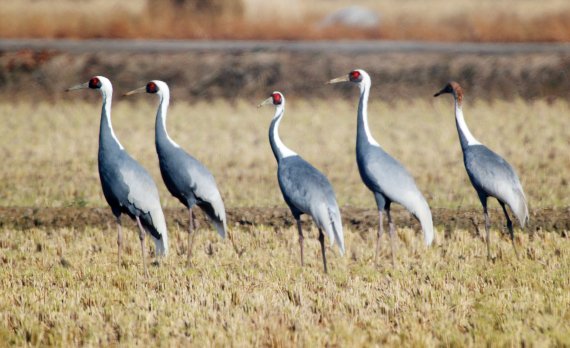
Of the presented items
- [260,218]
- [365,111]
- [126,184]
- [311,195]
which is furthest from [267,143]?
[311,195]

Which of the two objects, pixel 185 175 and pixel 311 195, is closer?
pixel 311 195

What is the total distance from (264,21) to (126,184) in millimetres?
22277

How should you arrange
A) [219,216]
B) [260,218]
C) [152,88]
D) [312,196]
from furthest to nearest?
[260,218], [152,88], [219,216], [312,196]

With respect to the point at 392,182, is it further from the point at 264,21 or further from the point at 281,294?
the point at 264,21

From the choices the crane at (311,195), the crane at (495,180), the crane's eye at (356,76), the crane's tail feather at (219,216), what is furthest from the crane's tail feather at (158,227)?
the crane at (495,180)

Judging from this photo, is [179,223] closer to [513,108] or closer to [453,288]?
[453,288]

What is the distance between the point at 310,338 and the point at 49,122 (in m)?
14.4

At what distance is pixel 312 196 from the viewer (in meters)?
9.55

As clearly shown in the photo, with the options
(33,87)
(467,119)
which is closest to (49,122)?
(33,87)

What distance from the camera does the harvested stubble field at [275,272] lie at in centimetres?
779

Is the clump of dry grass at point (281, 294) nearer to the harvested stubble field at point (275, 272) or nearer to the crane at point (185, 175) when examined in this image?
the harvested stubble field at point (275, 272)

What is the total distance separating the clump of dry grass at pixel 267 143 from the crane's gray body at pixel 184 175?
2684 millimetres

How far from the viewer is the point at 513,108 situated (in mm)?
21312

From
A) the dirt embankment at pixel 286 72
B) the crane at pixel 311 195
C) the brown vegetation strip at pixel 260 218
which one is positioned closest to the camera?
the crane at pixel 311 195
